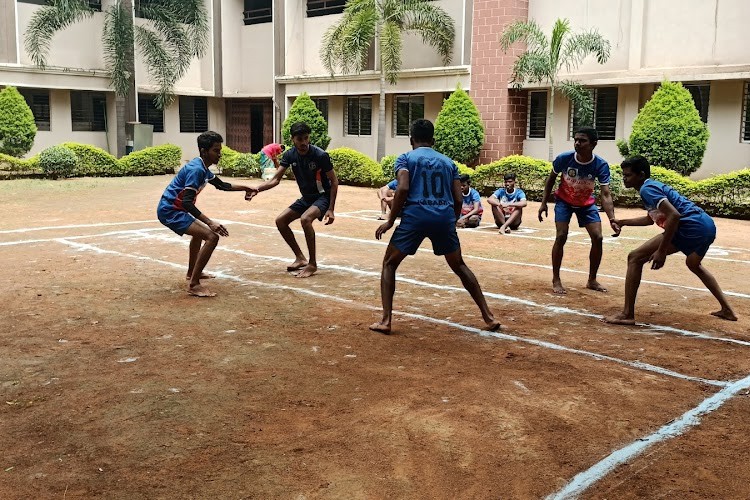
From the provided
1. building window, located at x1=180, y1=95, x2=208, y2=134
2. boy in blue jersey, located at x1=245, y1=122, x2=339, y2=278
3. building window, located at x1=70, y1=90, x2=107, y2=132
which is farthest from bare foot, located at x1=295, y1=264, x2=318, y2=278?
building window, located at x1=180, y1=95, x2=208, y2=134

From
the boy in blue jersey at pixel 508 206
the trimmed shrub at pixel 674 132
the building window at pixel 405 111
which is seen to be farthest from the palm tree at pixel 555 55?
the boy in blue jersey at pixel 508 206

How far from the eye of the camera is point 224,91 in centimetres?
3278

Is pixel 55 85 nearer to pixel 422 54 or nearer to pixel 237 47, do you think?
pixel 237 47

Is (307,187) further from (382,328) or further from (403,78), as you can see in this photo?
(403,78)

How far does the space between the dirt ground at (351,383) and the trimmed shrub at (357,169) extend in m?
12.8

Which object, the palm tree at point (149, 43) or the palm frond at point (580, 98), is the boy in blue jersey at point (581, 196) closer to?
the palm frond at point (580, 98)

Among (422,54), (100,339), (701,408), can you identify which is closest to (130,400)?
(100,339)

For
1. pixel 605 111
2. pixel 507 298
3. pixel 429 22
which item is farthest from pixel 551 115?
pixel 507 298

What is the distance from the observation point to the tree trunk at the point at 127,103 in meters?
28.3

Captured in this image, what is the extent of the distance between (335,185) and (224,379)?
4.34 metres

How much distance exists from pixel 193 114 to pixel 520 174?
689 inches

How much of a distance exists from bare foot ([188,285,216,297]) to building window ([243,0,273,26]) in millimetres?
25668

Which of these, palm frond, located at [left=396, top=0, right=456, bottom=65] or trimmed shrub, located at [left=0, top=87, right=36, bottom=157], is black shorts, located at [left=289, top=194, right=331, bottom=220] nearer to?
palm frond, located at [left=396, top=0, right=456, bottom=65]

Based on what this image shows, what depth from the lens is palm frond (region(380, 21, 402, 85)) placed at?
79.4 feet
